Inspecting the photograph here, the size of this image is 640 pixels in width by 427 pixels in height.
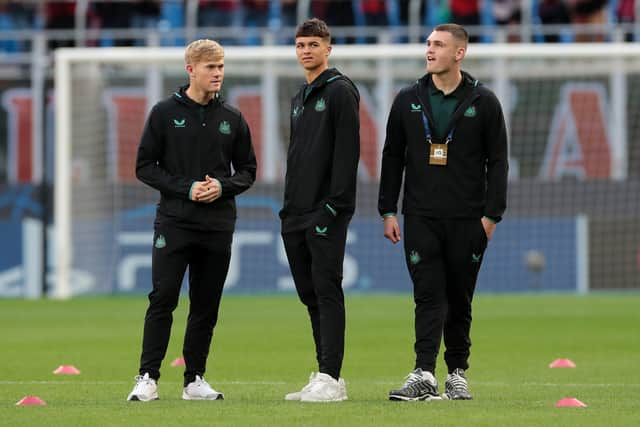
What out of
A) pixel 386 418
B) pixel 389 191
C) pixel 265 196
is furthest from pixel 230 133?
pixel 265 196

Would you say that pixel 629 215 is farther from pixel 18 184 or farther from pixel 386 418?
pixel 386 418

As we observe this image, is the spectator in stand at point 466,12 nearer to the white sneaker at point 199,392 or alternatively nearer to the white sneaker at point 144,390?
the white sneaker at point 199,392

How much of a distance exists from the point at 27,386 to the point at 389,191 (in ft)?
8.73

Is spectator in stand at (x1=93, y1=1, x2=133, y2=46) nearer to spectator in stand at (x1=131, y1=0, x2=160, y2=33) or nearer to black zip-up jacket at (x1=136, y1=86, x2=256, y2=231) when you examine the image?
spectator in stand at (x1=131, y1=0, x2=160, y2=33)

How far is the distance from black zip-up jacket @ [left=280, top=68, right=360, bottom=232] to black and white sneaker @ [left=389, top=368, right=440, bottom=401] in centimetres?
92

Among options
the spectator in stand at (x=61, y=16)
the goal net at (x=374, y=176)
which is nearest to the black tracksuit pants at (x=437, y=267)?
the goal net at (x=374, y=176)

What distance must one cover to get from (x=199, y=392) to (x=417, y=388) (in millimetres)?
1185

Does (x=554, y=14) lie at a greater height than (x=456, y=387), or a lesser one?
greater

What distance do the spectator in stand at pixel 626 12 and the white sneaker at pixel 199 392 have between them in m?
16.0

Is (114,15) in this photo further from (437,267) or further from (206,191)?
(437,267)

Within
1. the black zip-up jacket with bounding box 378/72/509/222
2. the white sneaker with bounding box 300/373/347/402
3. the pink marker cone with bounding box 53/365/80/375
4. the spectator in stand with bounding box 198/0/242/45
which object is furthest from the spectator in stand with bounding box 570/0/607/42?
the white sneaker with bounding box 300/373/347/402

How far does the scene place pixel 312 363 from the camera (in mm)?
11148

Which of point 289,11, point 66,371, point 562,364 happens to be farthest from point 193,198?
point 289,11

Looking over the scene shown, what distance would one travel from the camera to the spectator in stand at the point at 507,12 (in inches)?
911
